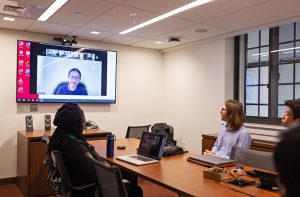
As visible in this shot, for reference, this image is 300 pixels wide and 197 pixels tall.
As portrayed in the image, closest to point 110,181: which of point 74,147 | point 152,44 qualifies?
point 74,147

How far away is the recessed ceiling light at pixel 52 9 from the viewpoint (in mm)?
3242

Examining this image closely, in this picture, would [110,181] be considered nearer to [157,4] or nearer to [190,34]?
[157,4]

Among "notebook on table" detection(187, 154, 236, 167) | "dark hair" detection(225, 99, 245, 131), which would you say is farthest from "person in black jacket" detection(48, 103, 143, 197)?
"dark hair" detection(225, 99, 245, 131)

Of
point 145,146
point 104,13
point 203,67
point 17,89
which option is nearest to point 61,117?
point 145,146

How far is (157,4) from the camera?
10.5 feet

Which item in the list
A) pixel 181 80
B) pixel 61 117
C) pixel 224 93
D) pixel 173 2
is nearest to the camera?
pixel 61 117

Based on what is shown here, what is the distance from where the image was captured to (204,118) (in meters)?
5.11

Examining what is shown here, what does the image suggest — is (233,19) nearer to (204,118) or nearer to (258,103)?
(258,103)

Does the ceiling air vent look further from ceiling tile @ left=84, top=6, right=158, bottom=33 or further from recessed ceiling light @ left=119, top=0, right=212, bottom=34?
recessed ceiling light @ left=119, top=0, right=212, bottom=34

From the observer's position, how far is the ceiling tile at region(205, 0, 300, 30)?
10.6 ft

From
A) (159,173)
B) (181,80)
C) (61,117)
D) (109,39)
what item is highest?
(109,39)

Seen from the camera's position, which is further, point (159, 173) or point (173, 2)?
point (173, 2)

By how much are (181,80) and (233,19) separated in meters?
2.03

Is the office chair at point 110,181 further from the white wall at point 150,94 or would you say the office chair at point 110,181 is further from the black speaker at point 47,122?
the white wall at point 150,94
